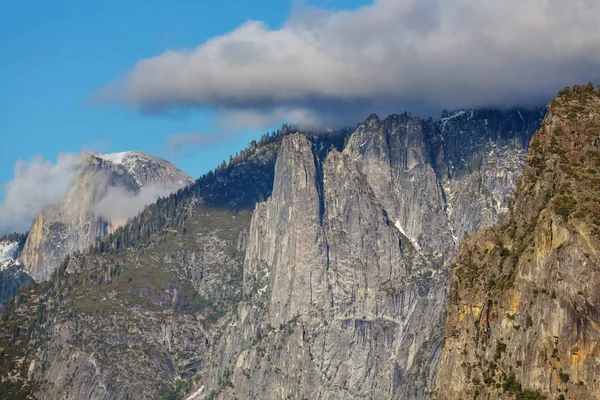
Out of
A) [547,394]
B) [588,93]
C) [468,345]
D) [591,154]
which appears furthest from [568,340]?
[588,93]

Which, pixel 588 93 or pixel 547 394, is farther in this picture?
pixel 588 93

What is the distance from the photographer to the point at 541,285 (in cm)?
13712

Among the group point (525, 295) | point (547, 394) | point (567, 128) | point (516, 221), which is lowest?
point (547, 394)

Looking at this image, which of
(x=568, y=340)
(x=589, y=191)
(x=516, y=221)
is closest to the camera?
(x=568, y=340)

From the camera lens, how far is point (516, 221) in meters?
A: 152

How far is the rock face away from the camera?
13200 centimetres

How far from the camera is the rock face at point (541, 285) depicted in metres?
132

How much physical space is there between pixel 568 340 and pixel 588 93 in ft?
124

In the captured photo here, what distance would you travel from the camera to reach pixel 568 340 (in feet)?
433

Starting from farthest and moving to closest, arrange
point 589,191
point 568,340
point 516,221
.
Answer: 1. point 516,221
2. point 589,191
3. point 568,340

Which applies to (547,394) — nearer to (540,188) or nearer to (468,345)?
(468,345)

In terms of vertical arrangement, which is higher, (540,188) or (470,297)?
(540,188)

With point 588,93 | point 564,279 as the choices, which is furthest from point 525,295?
point 588,93

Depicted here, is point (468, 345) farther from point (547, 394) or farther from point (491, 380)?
point (547, 394)
